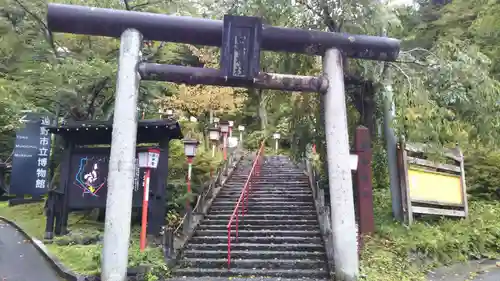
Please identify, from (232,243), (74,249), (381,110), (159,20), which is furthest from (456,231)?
(74,249)

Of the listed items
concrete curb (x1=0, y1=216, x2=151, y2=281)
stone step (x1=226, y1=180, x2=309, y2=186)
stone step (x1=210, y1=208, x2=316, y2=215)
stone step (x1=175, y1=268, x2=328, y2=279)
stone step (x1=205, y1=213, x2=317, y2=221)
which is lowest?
stone step (x1=175, y1=268, x2=328, y2=279)

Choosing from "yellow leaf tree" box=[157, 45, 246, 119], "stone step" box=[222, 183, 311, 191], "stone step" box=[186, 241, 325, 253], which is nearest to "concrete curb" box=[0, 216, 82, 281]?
"stone step" box=[186, 241, 325, 253]

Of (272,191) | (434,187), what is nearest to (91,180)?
(272,191)

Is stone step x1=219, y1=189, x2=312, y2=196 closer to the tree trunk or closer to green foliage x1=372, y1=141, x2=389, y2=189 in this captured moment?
green foliage x1=372, y1=141, x2=389, y2=189

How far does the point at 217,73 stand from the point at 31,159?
30.2 feet

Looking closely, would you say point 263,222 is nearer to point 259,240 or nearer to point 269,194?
point 259,240

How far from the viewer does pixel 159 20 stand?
7.74 m

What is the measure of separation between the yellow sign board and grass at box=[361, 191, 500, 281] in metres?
0.54

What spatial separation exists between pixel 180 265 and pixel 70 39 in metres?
9.91

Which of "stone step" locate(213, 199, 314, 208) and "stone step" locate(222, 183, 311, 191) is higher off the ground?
"stone step" locate(222, 183, 311, 191)

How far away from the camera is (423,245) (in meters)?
8.69

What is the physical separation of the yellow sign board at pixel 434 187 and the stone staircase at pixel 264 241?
2.59 metres

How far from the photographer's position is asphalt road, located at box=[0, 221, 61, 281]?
8047 mm

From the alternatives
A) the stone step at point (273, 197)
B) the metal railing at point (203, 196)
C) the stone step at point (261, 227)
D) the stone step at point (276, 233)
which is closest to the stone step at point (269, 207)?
the metal railing at point (203, 196)
